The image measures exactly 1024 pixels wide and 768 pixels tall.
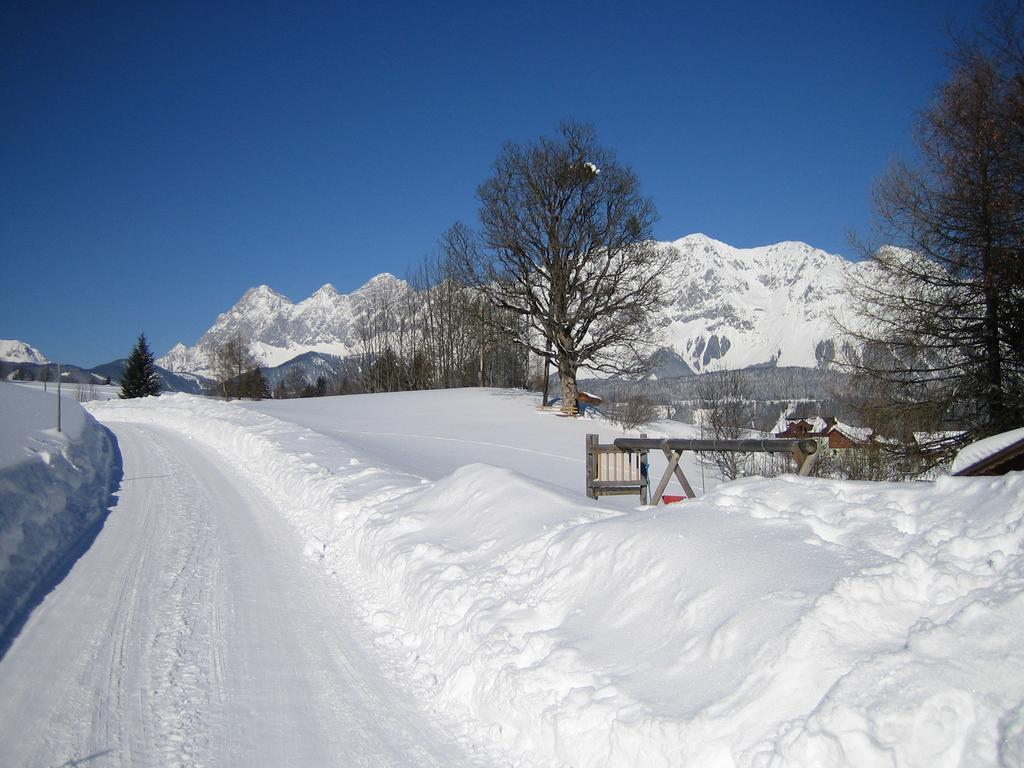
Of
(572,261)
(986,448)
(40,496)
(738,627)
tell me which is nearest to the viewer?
(738,627)

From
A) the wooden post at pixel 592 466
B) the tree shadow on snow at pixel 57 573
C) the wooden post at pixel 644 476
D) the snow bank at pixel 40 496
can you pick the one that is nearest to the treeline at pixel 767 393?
the wooden post at pixel 644 476

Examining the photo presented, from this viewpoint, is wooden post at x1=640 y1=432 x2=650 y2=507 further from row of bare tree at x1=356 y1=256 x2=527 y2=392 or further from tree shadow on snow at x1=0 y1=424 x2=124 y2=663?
row of bare tree at x1=356 y1=256 x2=527 y2=392

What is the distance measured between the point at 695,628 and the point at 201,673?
11.6ft

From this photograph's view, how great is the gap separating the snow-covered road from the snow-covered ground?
0.19 feet

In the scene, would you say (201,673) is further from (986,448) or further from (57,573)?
(986,448)

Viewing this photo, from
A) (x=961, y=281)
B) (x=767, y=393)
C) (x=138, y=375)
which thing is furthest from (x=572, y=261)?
(x=767, y=393)

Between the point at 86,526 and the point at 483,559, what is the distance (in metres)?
6.21

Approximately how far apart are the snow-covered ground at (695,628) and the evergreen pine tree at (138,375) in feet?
201

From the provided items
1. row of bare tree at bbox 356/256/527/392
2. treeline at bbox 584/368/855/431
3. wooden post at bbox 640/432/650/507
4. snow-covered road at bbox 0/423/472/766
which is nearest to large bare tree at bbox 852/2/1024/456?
treeline at bbox 584/368/855/431

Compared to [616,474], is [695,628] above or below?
below

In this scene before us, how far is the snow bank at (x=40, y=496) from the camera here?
264 inches

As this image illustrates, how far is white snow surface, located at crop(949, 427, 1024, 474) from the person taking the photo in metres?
6.15

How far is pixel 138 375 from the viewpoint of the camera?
61.5m

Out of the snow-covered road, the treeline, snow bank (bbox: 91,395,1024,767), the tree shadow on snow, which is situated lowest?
the snow-covered road
